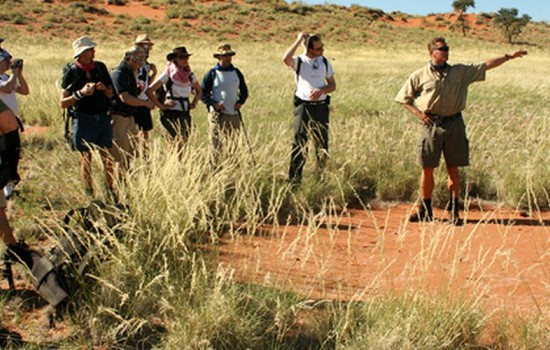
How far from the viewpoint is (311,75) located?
6.43m

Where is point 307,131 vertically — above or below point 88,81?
below

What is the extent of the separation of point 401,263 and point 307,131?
236cm

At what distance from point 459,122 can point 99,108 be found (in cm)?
342

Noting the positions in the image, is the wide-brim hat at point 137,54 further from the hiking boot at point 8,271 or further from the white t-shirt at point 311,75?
the hiking boot at point 8,271

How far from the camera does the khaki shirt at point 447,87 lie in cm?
537

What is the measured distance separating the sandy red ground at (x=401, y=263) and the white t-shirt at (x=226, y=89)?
197cm

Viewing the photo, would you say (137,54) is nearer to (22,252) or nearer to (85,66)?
(85,66)

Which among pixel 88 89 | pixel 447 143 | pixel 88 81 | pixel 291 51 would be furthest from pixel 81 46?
pixel 447 143

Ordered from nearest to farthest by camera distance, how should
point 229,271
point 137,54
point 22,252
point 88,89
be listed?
1. point 22,252
2. point 229,271
3. point 88,89
4. point 137,54

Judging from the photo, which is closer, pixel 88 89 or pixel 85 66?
pixel 88 89

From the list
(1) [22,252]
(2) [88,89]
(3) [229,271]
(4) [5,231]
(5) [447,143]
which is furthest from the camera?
(5) [447,143]

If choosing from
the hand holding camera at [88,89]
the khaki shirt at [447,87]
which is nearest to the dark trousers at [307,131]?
the khaki shirt at [447,87]

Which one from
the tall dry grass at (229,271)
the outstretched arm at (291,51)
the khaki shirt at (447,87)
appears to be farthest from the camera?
the outstretched arm at (291,51)

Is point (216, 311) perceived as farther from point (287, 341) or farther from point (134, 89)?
point (134, 89)
